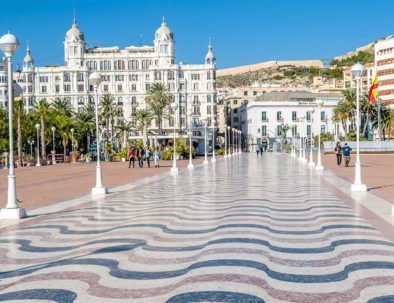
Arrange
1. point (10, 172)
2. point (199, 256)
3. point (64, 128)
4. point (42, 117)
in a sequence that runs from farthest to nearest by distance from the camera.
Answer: point (64, 128) < point (42, 117) < point (10, 172) < point (199, 256)

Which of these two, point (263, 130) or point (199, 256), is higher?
point (263, 130)

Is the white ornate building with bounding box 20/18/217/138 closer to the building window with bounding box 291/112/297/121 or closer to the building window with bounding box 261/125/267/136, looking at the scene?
the building window with bounding box 261/125/267/136

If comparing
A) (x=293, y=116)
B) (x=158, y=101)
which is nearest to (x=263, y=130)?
(x=293, y=116)

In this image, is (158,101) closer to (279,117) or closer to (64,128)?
(64,128)

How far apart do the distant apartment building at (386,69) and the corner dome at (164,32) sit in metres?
41.6

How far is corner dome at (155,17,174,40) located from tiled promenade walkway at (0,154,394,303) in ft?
310

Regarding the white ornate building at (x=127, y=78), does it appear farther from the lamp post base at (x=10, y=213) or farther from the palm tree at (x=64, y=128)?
the lamp post base at (x=10, y=213)

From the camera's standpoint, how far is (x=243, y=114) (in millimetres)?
117062

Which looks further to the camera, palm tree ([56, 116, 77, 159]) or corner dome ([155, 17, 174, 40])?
corner dome ([155, 17, 174, 40])

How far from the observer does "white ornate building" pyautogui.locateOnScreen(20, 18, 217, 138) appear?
103 metres

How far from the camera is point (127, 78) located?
10431 cm

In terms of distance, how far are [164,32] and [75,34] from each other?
18.1m

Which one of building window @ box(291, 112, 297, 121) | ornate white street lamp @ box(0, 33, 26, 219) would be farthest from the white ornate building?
ornate white street lamp @ box(0, 33, 26, 219)

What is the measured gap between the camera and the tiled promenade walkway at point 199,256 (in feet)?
16.4
